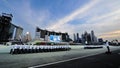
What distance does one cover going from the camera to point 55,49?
44.3 metres

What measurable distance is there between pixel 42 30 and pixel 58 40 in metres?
83.8

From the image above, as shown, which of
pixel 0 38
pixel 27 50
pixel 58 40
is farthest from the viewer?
pixel 0 38

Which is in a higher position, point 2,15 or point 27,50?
point 2,15

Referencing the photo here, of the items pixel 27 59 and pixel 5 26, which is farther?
pixel 5 26

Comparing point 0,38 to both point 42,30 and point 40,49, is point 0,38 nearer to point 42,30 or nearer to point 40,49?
point 42,30

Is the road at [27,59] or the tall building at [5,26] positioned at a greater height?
the tall building at [5,26]

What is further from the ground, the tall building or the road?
the tall building

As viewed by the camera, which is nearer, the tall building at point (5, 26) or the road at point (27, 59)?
the road at point (27, 59)

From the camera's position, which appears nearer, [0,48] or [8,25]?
[0,48]

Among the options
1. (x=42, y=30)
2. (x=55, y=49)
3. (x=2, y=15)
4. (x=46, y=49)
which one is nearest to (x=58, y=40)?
(x=55, y=49)

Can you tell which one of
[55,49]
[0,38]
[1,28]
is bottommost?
[55,49]

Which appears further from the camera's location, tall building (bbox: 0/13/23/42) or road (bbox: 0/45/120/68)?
tall building (bbox: 0/13/23/42)

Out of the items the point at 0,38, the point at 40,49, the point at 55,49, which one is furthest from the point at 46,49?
the point at 0,38

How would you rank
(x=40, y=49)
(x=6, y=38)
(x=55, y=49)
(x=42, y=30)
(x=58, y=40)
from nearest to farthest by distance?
1. (x=40, y=49)
2. (x=55, y=49)
3. (x=58, y=40)
4. (x=6, y=38)
5. (x=42, y=30)
